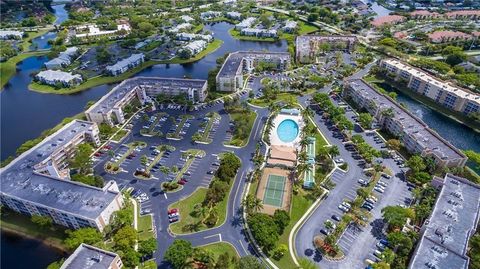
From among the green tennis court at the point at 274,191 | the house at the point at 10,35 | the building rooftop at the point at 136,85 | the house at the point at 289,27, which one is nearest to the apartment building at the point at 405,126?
the green tennis court at the point at 274,191

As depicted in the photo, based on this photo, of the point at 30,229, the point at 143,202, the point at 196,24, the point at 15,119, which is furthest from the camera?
the point at 196,24

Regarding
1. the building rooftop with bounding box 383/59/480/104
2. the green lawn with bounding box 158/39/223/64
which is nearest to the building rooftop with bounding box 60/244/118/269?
the green lawn with bounding box 158/39/223/64

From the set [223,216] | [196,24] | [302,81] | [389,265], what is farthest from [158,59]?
[389,265]

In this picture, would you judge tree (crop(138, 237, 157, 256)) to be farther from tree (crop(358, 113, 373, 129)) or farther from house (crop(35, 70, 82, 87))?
house (crop(35, 70, 82, 87))

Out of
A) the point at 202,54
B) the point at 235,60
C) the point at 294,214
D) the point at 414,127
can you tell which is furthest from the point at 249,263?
the point at 202,54

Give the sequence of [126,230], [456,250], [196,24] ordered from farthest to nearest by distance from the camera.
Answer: [196,24]
[126,230]
[456,250]

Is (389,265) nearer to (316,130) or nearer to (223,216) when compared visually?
(223,216)

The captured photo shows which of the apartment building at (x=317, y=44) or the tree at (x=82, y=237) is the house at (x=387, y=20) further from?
the tree at (x=82, y=237)

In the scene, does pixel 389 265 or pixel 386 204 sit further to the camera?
pixel 386 204
